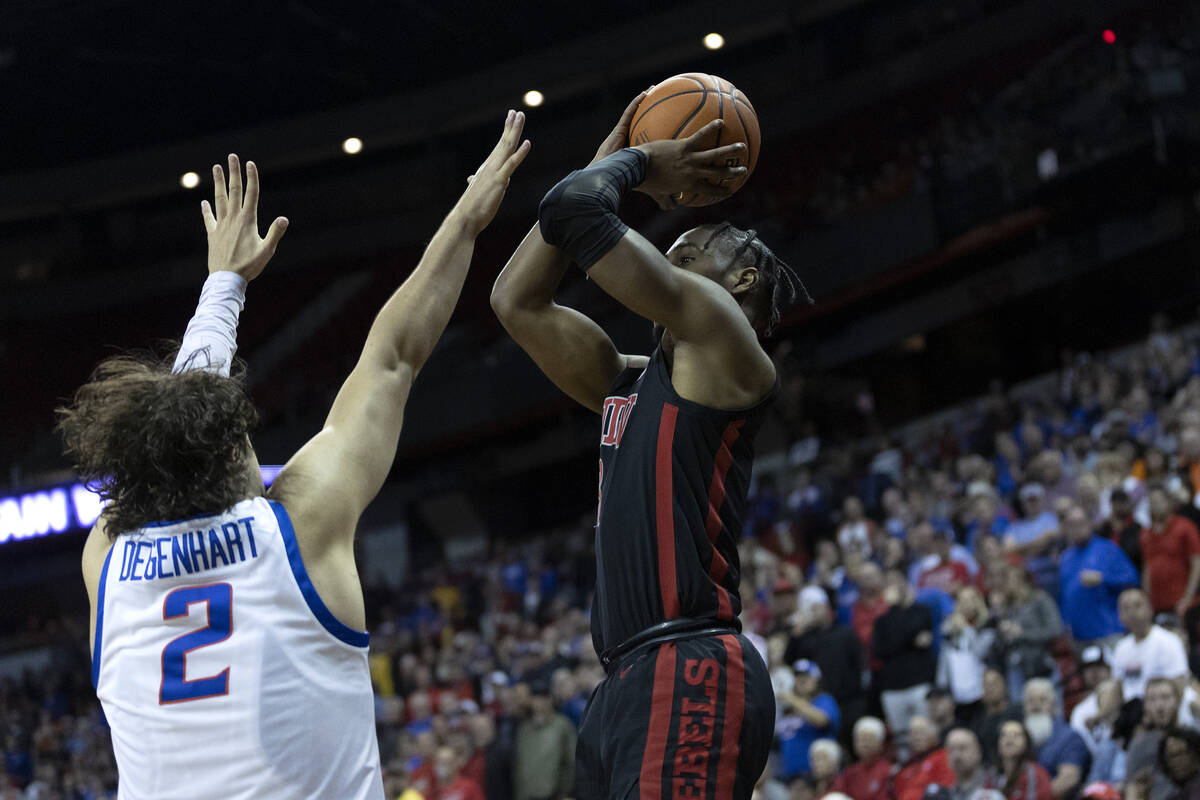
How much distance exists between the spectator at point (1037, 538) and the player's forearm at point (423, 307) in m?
7.30

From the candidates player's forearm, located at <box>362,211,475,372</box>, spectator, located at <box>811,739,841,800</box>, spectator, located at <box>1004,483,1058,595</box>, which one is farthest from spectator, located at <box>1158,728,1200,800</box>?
player's forearm, located at <box>362,211,475,372</box>

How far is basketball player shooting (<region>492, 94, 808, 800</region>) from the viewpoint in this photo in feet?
10.2

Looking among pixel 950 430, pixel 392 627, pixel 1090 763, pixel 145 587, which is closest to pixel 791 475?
pixel 950 430

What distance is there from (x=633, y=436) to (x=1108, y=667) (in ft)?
18.3

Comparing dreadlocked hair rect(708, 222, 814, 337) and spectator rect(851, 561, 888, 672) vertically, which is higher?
dreadlocked hair rect(708, 222, 814, 337)

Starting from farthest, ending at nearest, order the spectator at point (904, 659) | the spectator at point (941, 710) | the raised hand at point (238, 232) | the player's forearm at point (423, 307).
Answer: the spectator at point (904, 659) → the spectator at point (941, 710) → the raised hand at point (238, 232) → the player's forearm at point (423, 307)

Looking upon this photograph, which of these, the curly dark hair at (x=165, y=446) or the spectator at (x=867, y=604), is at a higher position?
the curly dark hair at (x=165, y=446)

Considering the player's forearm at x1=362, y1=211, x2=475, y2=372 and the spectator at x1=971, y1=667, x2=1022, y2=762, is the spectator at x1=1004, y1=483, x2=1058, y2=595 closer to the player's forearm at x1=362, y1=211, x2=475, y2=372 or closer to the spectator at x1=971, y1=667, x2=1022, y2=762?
the spectator at x1=971, y1=667, x2=1022, y2=762

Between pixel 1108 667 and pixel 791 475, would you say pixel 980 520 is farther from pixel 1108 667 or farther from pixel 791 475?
pixel 791 475

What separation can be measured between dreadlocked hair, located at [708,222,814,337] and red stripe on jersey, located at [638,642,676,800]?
994mm

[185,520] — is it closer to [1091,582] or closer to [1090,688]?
[1090,688]

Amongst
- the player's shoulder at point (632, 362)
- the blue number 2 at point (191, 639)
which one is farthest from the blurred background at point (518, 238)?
the blue number 2 at point (191, 639)

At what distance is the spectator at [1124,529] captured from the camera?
8.80m

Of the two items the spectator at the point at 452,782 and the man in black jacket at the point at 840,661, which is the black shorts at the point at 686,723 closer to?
the man in black jacket at the point at 840,661
